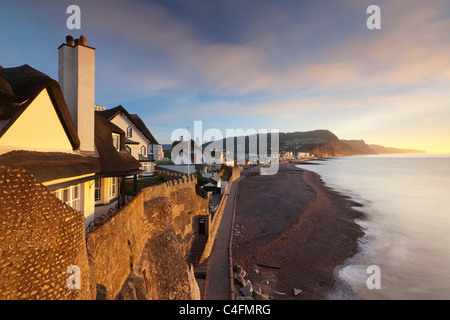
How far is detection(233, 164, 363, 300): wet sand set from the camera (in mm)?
16500

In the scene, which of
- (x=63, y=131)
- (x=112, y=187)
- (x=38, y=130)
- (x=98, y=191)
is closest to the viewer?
(x=38, y=130)

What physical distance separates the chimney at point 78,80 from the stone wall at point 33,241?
645 cm

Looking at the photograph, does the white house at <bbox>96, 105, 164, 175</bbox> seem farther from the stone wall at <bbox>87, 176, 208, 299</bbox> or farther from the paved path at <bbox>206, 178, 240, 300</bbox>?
the paved path at <bbox>206, 178, 240, 300</bbox>

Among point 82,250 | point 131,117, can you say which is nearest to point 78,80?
point 82,250

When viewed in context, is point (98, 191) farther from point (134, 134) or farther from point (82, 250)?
point (134, 134)

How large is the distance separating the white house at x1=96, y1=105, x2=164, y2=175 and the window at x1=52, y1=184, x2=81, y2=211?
39.3ft

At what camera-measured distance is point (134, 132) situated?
920 inches

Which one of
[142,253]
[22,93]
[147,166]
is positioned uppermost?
[22,93]

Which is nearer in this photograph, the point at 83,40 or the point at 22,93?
the point at 22,93

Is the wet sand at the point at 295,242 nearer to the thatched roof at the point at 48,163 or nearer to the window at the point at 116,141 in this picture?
the window at the point at 116,141

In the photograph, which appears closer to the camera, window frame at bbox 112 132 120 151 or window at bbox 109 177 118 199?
window at bbox 109 177 118 199

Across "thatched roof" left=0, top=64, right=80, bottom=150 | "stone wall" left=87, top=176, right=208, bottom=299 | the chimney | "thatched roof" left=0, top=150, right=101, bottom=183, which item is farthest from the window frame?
"thatched roof" left=0, top=64, right=80, bottom=150

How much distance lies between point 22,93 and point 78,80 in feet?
10.8

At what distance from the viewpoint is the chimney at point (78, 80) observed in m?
10.0
